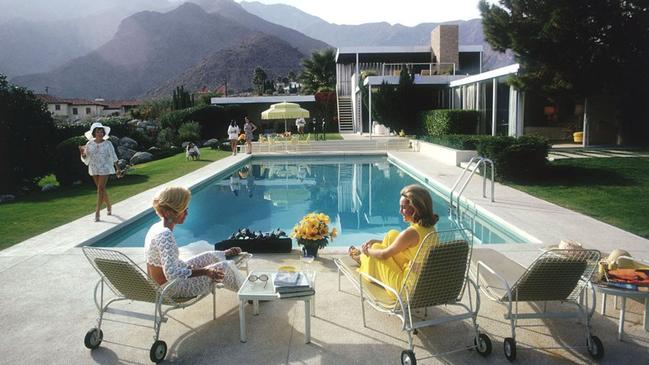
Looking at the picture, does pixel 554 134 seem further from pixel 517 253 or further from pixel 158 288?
pixel 158 288

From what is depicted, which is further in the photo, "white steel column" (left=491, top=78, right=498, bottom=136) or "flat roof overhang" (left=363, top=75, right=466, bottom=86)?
"flat roof overhang" (left=363, top=75, right=466, bottom=86)

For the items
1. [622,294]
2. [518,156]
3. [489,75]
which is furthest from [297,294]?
[489,75]

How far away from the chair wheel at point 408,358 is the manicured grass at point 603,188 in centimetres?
488

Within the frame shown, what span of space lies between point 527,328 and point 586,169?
9411mm

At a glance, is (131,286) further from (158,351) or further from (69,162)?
(69,162)

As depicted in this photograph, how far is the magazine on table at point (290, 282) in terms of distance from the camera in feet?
12.1

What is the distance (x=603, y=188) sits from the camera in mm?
10078

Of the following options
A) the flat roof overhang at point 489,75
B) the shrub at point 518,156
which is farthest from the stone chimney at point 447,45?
the shrub at point 518,156

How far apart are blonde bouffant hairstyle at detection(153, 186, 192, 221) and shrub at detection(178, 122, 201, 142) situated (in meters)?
25.4

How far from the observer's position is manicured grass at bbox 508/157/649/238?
7.76 meters

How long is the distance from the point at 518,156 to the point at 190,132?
2090 centimetres

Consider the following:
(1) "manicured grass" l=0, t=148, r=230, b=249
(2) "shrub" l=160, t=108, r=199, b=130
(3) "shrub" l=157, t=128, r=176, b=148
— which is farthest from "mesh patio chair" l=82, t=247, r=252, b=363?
(2) "shrub" l=160, t=108, r=199, b=130

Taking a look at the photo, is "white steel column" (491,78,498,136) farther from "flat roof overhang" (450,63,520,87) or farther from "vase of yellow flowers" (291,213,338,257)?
"vase of yellow flowers" (291,213,338,257)

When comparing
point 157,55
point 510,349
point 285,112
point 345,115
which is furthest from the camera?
point 157,55
